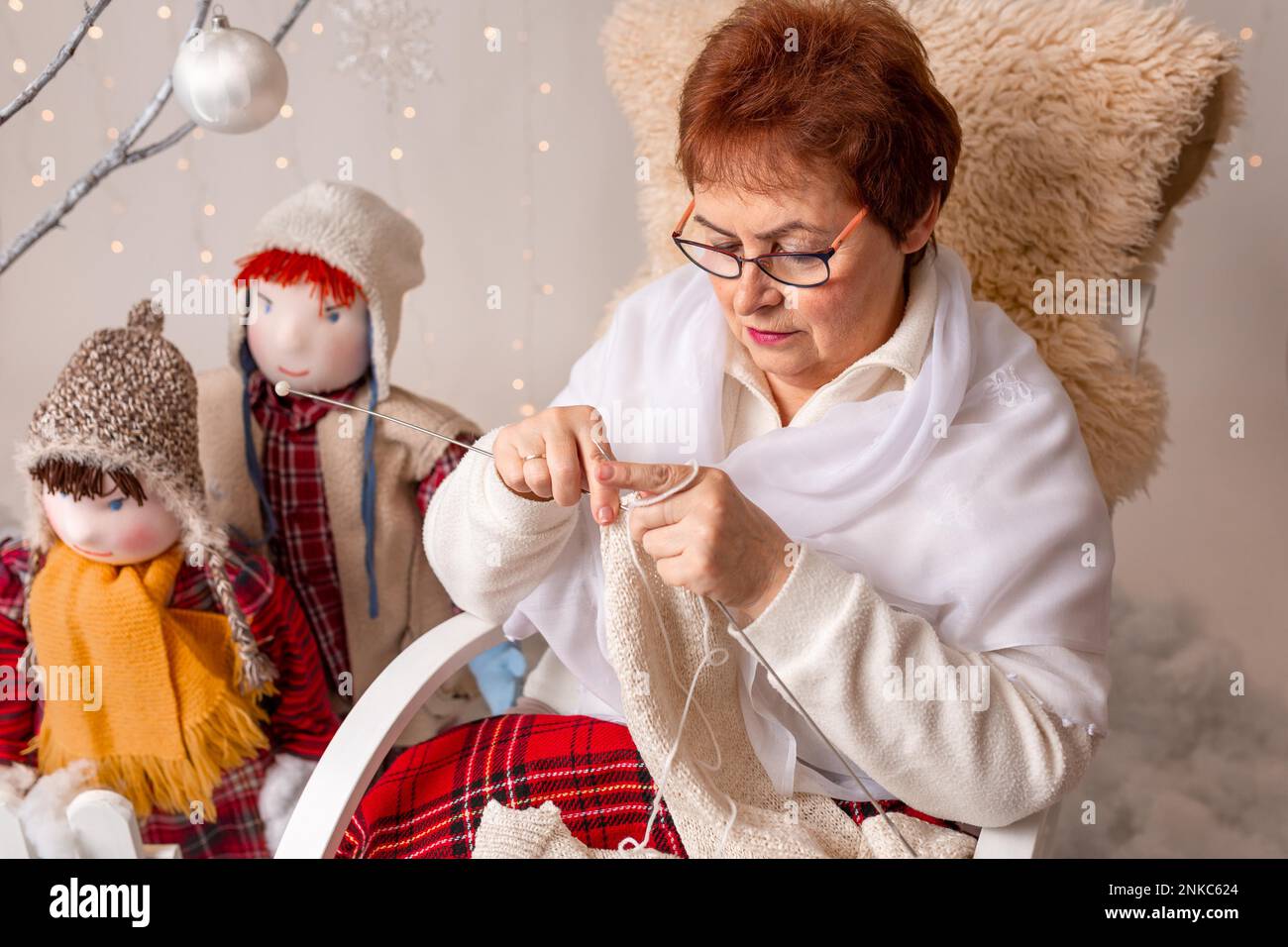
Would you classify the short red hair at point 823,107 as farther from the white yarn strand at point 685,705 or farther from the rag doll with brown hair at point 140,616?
the rag doll with brown hair at point 140,616

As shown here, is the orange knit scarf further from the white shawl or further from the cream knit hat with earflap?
the white shawl

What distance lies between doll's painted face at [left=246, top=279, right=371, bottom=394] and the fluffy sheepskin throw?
0.54 meters

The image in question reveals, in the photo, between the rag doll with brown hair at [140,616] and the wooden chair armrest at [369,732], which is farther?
the rag doll with brown hair at [140,616]

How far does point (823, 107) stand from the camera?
3.45ft

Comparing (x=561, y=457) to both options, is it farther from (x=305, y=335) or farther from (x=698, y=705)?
(x=305, y=335)

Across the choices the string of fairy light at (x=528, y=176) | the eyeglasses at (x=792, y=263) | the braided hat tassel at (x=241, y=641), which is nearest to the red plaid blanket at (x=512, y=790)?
the braided hat tassel at (x=241, y=641)

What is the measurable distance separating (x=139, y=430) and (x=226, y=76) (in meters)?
0.39

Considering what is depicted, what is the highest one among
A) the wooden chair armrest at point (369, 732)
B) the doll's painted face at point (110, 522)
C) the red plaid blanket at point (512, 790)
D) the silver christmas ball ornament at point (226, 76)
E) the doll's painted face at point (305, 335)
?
the silver christmas ball ornament at point (226, 76)

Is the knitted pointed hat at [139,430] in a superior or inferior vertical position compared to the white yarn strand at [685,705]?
superior

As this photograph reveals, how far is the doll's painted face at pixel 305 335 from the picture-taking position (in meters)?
1.47

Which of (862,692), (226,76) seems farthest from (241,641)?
(862,692)

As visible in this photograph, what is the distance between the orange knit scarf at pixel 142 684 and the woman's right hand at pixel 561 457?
1.63 ft

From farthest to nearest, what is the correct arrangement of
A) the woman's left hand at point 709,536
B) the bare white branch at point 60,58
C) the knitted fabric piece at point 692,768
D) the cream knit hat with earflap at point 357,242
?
the cream knit hat with earflap at point 357,242 < the bare white branch at point 60,58 < the knitted fabric piece at point 692,768 < the woman's left hand at point 709,536

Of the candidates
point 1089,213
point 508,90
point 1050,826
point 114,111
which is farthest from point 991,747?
point 114,111
